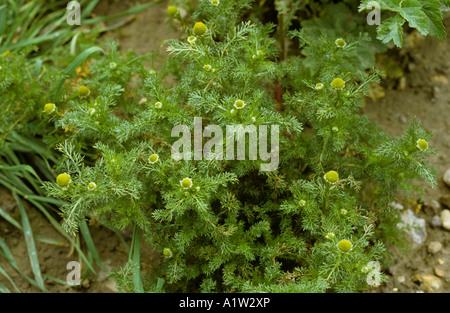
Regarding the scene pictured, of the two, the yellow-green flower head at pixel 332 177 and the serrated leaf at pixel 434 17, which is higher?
the serrated leaf at pixel 434 17

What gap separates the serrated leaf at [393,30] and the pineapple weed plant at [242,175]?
2 centimetres

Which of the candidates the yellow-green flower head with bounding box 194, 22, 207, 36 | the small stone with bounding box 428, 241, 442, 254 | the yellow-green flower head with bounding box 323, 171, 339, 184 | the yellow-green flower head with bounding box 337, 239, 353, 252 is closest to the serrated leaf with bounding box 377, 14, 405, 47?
the yellow-green flower head with bounding box 323, 171, 339, 184

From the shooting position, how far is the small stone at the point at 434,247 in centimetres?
252

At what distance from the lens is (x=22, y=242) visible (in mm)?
2656

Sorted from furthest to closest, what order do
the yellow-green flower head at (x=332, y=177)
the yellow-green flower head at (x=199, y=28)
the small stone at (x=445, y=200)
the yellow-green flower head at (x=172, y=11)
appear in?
the small stone at (x=445, y=200), the yellow-green flower head at (x=172, y=11), the yellow-green flower head at (x=199, y=28), the yellow-green flower head at (x=332, y=177)

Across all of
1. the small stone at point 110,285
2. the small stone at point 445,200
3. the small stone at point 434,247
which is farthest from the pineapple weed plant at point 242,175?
the small stone at point 445,200

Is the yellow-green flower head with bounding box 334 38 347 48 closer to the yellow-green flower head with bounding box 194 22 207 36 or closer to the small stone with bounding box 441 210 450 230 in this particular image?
the yellow-green flower head with bounding box 194 22 207 36

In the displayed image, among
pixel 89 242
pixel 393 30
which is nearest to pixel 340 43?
pixel 393 30

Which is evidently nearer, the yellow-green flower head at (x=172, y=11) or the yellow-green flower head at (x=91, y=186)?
the yellow-green flower head at (x=91, y=186)

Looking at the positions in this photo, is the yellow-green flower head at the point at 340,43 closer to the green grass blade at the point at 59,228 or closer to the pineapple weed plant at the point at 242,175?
the pineapple weed plant at the point at 242,175

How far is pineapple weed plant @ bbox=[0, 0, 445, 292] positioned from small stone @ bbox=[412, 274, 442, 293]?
0.44 meters

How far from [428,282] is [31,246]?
2112mm

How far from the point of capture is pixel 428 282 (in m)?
2.41

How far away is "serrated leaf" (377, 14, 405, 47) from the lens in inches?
79.3
